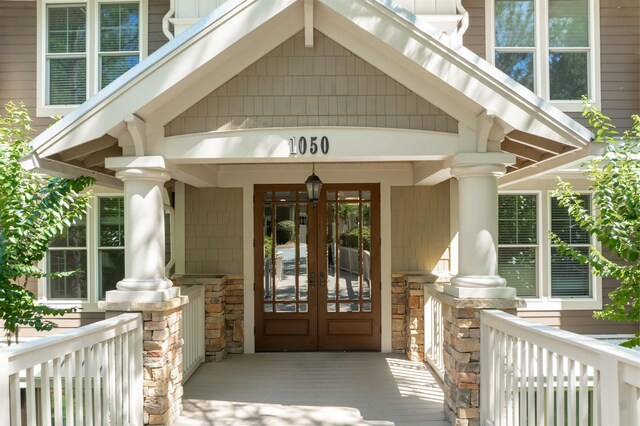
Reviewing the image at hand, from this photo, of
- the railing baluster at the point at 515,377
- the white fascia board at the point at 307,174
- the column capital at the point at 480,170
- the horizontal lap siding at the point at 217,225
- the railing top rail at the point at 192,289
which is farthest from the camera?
the horizontal lap siding at the point at 217,225

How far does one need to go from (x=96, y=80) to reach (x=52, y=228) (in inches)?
129

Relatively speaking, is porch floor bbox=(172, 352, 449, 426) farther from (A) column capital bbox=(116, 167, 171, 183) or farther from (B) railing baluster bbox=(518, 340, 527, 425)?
(A) column capital bbox=(116, 167, 171, 183)

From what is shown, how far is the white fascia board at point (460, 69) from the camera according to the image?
149 inches

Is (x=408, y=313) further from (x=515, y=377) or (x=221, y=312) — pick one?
(x=515, y=377)

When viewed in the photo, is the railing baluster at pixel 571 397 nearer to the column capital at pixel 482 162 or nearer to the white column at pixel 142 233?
the column capital at pixel 482 162

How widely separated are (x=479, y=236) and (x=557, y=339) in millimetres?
1377

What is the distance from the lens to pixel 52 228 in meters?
4.63

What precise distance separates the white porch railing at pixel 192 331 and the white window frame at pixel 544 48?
5372 millimetres

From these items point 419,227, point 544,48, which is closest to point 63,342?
point 419,227

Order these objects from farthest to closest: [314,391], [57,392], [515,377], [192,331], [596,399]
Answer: [192,331], [314,391], [515,377], [57,392], [596,399]

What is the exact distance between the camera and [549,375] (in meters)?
2.89

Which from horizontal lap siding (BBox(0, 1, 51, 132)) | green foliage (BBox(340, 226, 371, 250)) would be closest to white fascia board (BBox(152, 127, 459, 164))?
green foliage (BBox(340, 226, 371, 250))

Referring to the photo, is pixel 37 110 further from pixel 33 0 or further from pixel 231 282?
pixel 231 282

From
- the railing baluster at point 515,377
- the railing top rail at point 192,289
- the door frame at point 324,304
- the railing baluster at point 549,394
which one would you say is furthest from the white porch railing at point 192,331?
the railing baluster at point 549,394
